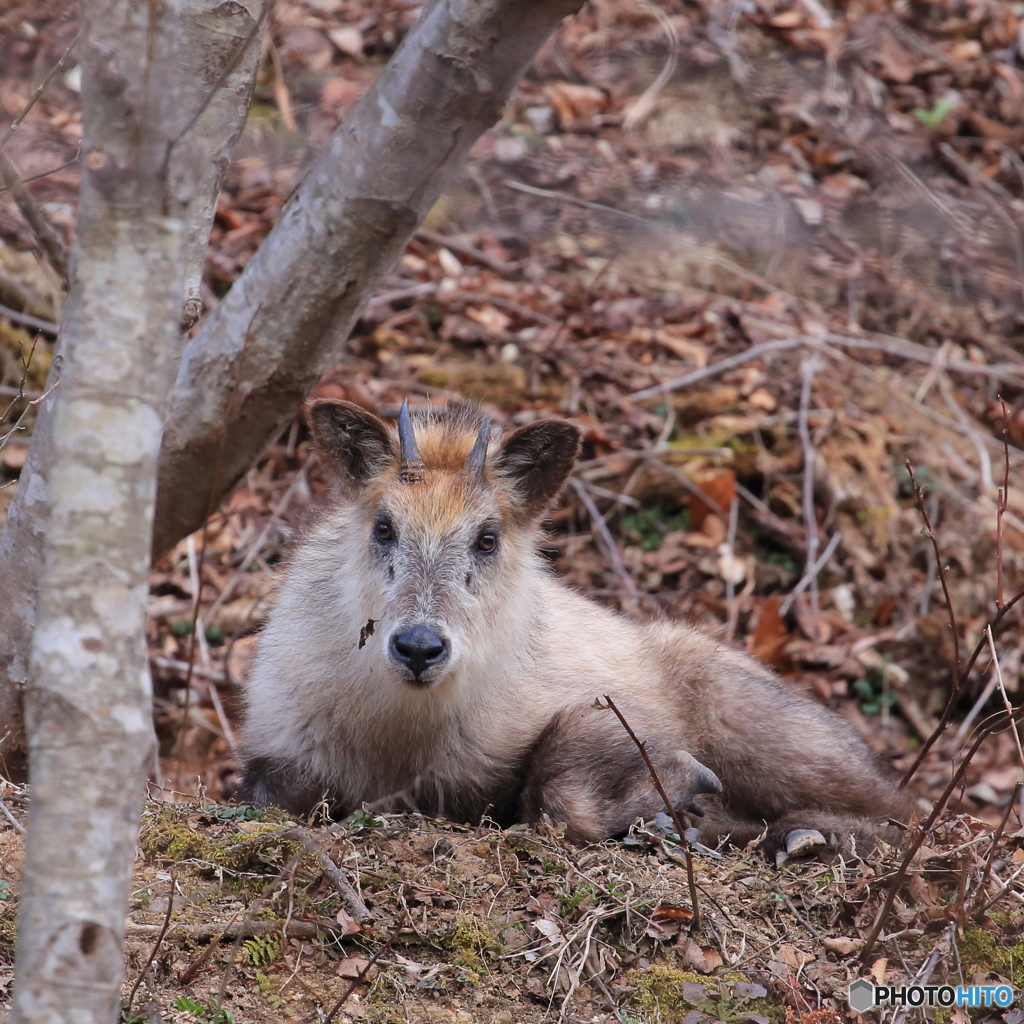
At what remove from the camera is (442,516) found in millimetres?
4914

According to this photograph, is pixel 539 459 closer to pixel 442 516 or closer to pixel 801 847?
pixel 442 516

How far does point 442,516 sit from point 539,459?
2.00 ft

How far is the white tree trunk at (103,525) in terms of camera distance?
2232 millimetres

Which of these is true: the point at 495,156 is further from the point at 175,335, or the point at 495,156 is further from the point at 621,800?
A: the point at 175,335

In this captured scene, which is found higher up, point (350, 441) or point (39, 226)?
Result: point (39, 226)

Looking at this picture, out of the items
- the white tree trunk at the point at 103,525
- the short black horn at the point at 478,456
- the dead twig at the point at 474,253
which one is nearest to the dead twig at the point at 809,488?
the dead twig at the point at 474,253

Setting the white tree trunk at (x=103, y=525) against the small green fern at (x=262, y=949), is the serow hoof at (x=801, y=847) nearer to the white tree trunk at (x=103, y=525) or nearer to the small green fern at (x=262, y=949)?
the small green fern at (x=262, y=949)

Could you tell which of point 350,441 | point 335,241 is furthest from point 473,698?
point 335,241

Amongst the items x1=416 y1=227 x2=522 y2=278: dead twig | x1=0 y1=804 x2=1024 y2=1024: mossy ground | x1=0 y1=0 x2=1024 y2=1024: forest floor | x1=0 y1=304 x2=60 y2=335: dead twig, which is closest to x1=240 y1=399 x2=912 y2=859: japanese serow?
x1=0 y1=0 x2=1024 y2=1024: forest floor

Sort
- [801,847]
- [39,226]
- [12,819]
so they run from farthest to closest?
1. [801,847]
2. [12,819]
3. [39,226]

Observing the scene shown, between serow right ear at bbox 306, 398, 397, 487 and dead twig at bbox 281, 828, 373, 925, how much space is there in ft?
5.73

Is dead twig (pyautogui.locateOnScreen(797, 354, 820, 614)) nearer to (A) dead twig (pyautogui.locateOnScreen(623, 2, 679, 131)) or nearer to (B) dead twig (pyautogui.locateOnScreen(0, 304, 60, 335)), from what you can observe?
(A) dead twig (pyautogui.locateOnScreen(623, 2, 679, 131))

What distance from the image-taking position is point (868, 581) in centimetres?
808

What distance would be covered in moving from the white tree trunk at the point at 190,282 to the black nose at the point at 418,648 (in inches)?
55.2
